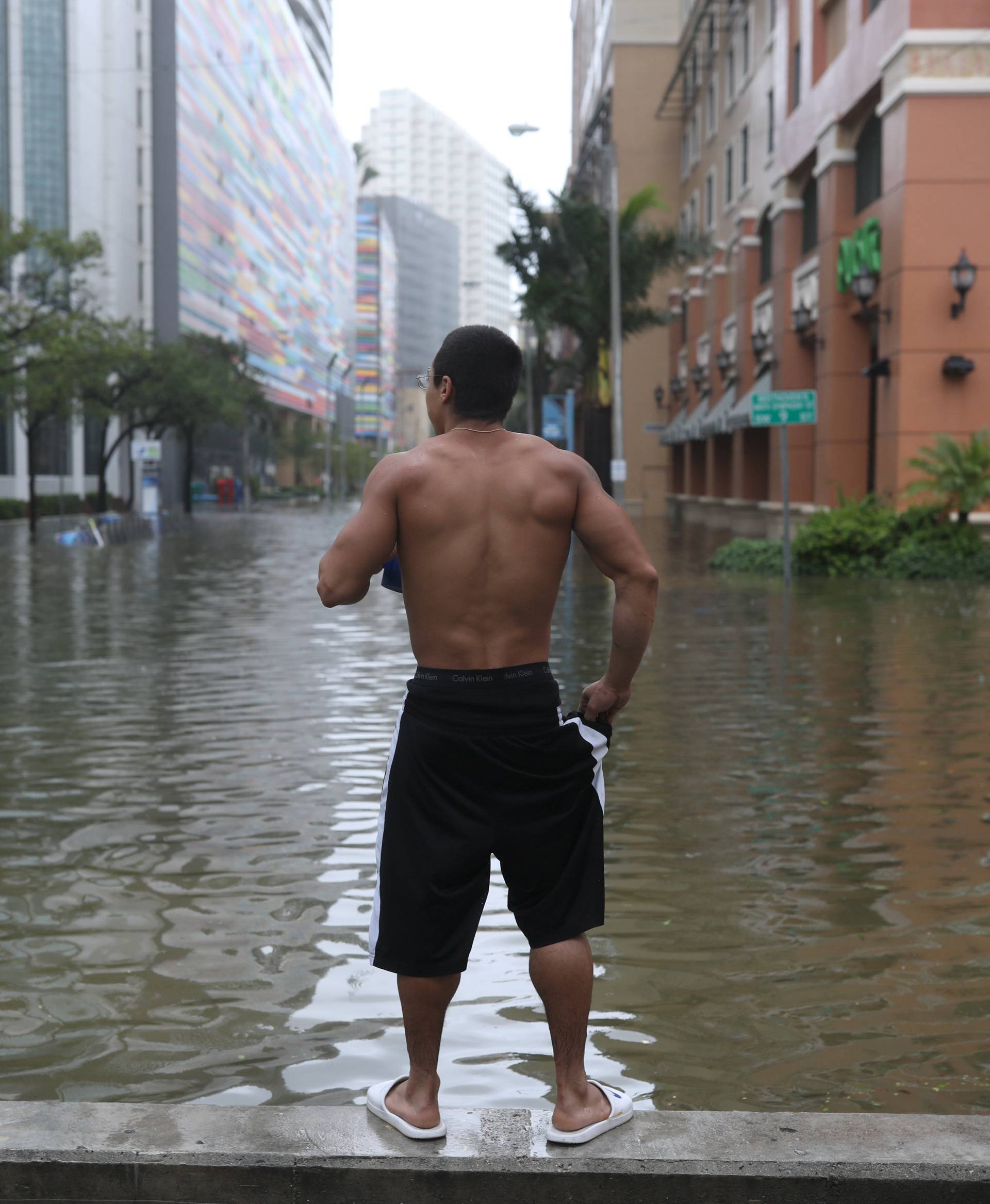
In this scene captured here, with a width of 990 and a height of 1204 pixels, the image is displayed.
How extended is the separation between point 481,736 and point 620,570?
493 millimetres

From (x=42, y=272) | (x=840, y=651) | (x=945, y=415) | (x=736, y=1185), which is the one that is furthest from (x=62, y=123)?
(x=736, y=1185)

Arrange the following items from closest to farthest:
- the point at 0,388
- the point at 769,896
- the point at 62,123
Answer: the point at 769,896, the point at 0,388, the point at 62,123

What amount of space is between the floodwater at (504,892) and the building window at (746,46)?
32173 millimetres

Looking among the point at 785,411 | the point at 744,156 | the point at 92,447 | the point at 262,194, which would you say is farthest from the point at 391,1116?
the point at 262,194

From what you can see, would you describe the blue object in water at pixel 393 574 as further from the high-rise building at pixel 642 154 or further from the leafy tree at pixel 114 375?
the high-rise building at pixel 642 154

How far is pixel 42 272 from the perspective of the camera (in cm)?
4138

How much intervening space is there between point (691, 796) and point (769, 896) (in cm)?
196

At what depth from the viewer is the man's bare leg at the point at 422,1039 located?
11.7ft

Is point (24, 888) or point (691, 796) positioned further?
point (691, 796)

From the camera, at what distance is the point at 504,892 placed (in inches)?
255

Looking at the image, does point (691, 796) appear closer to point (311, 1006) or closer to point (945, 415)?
point (311, 1006)

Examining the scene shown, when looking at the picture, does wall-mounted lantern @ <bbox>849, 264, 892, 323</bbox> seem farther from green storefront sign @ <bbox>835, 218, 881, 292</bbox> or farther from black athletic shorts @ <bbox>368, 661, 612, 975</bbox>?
black athletic shorts @ <bbox>368, 661, 612, 975</bbox>

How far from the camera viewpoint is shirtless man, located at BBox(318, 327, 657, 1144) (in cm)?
352

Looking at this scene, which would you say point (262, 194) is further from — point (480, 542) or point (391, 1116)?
point (391, 1116)
